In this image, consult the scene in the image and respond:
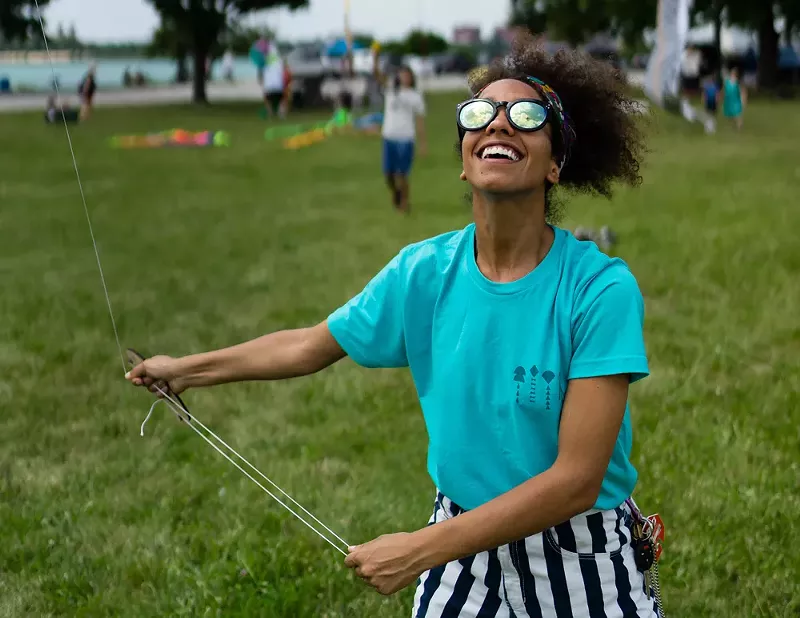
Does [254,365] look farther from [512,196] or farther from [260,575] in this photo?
[260,575]

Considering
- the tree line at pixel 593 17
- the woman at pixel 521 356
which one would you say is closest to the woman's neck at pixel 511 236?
the woman at pixel 521 356

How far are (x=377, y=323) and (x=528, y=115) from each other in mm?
585

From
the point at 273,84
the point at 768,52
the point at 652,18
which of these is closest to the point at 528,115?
the point at 273,84

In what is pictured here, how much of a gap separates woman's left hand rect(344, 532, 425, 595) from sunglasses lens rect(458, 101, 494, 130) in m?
0.84

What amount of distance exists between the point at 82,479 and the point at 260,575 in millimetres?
1349

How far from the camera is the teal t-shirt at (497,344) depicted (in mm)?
1967

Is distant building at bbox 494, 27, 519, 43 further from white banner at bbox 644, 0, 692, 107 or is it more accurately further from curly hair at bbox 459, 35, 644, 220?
white banner at bbox 644, 0, 692, 107

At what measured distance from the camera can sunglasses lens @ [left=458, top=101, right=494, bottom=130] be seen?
6.79 ft

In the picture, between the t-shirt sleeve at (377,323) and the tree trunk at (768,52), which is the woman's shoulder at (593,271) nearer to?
the t-shirt sleeve at (377,323)

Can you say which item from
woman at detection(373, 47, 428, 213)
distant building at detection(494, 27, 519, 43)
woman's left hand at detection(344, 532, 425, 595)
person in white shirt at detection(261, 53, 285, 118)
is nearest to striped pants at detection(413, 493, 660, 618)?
woman's left hand at detection(344, 532, 425, 595)

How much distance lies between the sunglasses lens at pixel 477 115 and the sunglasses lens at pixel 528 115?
Result: 0.16 feet

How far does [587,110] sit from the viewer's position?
2.32 metres

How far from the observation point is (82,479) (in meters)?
4.59

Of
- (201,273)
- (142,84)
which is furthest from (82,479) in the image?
(142,84)
